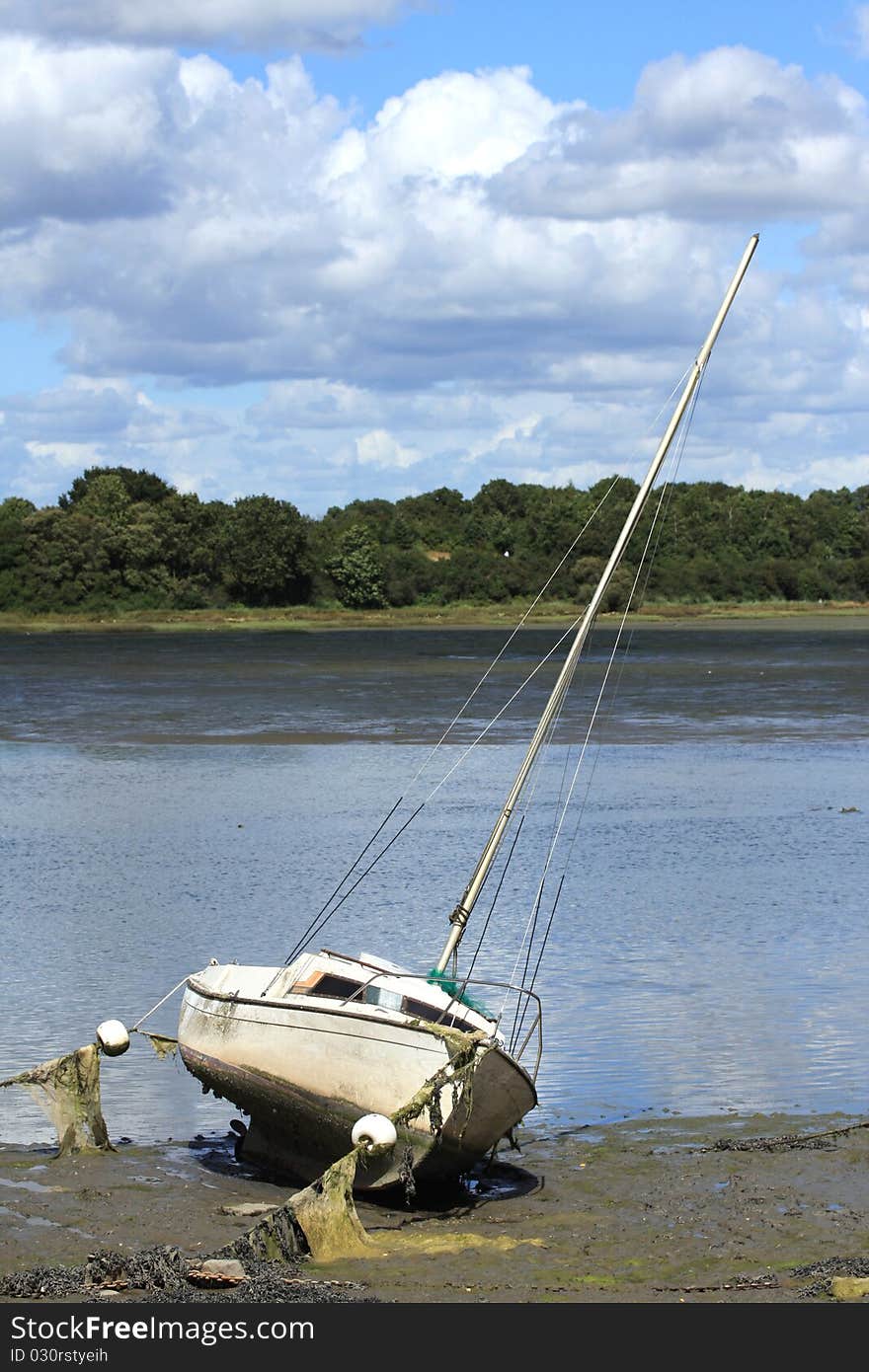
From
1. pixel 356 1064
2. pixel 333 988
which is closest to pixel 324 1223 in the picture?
pixel 356 1064

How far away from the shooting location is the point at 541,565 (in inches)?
7864

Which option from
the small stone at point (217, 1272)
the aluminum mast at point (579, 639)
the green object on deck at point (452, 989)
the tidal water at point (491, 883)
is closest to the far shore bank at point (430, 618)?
the tidal water at point (491, 883)

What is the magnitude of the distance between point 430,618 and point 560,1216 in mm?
166473

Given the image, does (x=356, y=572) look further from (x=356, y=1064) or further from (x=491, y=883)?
(x=356, y=1064)

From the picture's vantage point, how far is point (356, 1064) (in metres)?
16.0

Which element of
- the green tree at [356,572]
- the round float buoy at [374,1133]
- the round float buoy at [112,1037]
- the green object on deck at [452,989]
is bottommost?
the round float buoy at [374,1133]

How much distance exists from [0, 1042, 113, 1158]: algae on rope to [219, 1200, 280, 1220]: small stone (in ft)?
6.65

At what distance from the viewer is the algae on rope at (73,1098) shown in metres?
16.9

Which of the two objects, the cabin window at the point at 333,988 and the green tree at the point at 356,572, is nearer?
the cabin window at the point at 333,988

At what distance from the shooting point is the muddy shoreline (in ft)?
43.5

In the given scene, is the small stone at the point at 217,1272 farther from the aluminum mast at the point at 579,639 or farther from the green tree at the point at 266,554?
the green tree at the point at 266,554

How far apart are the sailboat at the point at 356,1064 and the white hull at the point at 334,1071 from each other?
0.5 inches

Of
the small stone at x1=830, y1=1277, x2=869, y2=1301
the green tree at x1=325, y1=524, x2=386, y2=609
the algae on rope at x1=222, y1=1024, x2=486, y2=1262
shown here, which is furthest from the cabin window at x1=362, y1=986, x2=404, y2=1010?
the green tree at x1=325, y1=524, x2=386, y2=609
